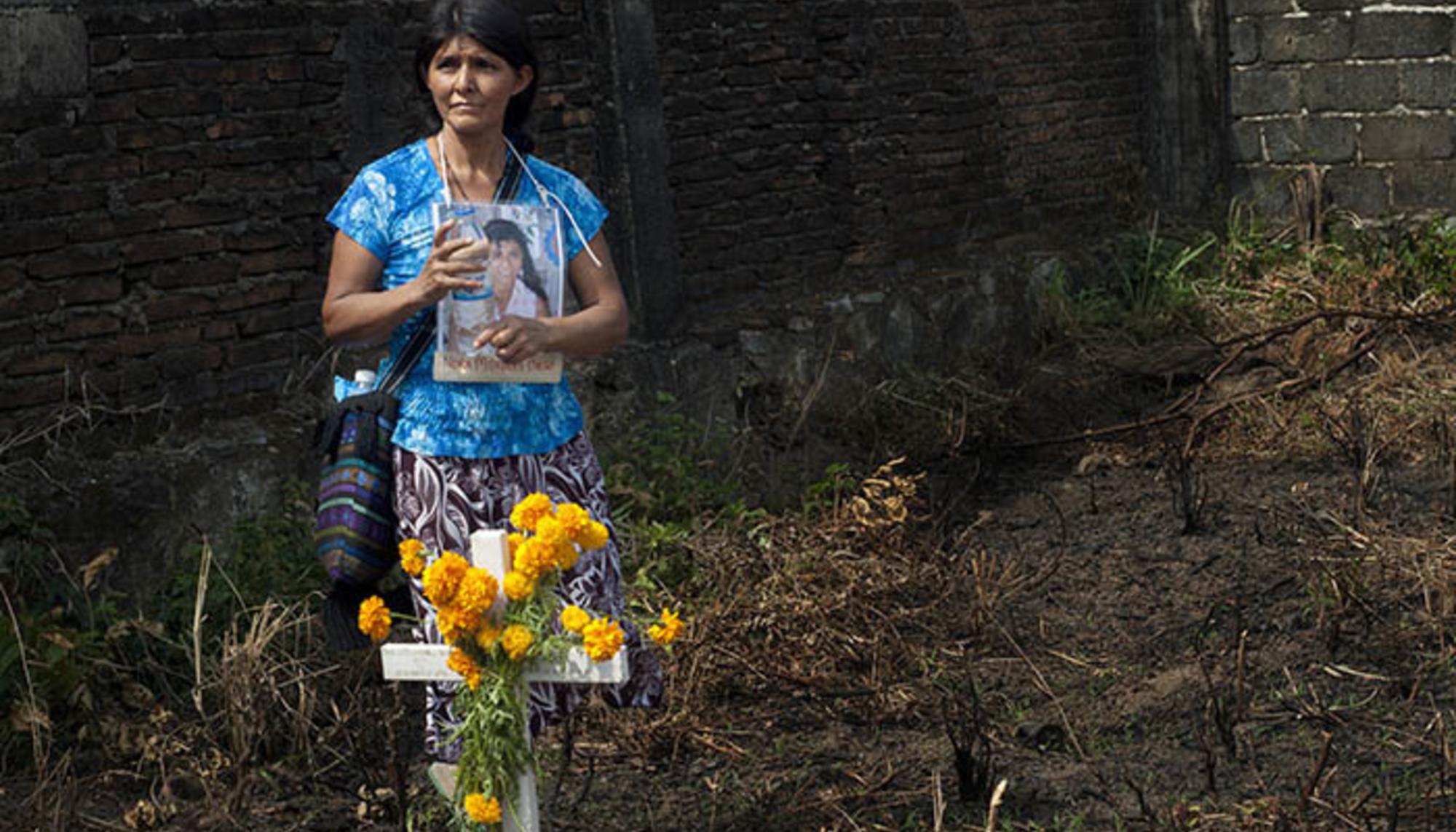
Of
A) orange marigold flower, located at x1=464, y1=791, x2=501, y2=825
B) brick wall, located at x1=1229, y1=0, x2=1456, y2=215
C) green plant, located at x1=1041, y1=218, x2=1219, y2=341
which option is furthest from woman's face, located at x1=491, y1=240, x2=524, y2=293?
brick wall, located at x1=1229, y1=0, x2=1456, y2=215

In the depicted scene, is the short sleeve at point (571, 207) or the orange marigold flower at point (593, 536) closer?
the orange marigold flower at point (593, 536)

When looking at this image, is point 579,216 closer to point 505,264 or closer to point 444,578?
point 505,264

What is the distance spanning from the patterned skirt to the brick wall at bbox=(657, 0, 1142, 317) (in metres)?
3.76

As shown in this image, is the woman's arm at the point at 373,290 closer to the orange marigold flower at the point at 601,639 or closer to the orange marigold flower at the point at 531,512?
the orange marigold flower at the point at 531,512

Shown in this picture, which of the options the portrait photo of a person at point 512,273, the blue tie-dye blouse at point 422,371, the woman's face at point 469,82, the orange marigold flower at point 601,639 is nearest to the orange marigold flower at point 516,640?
the orange marigold flower at point 601,639

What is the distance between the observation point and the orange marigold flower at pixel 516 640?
361cm

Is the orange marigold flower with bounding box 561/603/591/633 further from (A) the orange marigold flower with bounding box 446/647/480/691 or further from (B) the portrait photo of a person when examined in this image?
(B) the portrait photo of a person

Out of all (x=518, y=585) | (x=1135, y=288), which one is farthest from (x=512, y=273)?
(x=1135, y=288)

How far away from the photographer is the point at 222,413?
241 inches

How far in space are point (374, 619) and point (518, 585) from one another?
32 centimetres

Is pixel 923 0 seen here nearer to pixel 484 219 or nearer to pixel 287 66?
pixel 287 66

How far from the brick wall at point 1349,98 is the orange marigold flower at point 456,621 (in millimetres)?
7498

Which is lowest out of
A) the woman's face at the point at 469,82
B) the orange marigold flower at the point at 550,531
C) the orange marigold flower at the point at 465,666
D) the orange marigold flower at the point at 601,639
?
the orange marigold flower at the point at 465,666

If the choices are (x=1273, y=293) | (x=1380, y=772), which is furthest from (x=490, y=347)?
(x=1273, y=293)
